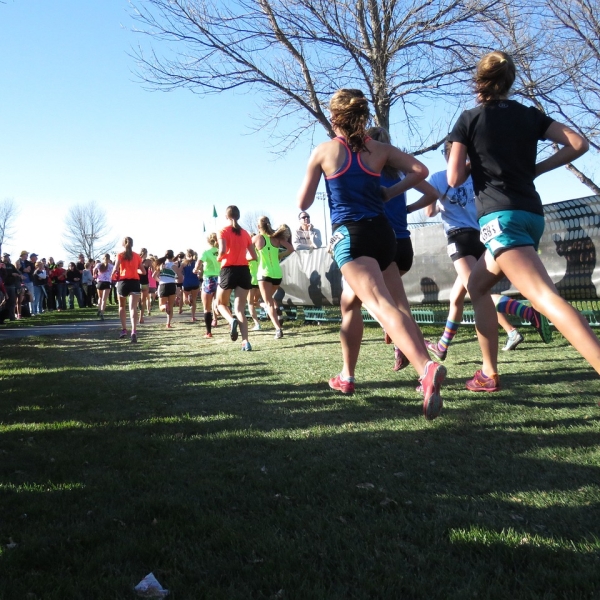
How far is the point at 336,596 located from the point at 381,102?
1250 cm

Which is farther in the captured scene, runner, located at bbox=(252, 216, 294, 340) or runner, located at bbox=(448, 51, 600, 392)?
runner, located at bbox=(252, 216, 294, 340)

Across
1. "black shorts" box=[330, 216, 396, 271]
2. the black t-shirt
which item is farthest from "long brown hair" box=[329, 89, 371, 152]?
the black t-shirt

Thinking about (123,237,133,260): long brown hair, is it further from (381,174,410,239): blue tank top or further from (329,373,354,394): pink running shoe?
(329,373,354,394): pink running shoe

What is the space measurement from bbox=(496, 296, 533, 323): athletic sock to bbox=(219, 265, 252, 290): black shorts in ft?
14.3

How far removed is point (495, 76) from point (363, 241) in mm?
1309

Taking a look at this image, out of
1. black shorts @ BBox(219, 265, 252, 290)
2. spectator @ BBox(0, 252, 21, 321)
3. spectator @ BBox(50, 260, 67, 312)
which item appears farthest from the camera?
spectator @ BBox(50, 260, 67, 312)

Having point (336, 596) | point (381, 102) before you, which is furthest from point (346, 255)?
point (381, 102)

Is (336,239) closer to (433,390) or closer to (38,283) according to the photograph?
(433,390)

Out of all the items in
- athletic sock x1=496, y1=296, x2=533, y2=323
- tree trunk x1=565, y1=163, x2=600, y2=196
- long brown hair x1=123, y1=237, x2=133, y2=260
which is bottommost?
athletic sock x1=496, y1=296, x2=533, y2=323

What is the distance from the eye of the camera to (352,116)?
437 cm

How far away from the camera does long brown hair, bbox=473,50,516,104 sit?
161 inches

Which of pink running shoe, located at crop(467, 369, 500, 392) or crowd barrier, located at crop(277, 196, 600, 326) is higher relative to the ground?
crowd barrier, located at crop(277, 196, 600, 326)

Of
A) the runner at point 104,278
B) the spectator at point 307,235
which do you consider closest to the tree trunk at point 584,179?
the spectator at point 307,235

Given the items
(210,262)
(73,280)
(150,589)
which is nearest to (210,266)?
(210,262)
